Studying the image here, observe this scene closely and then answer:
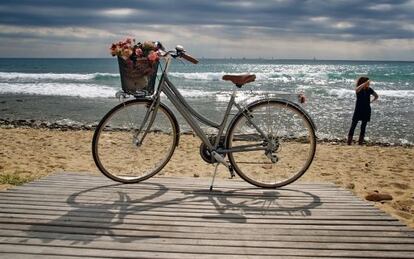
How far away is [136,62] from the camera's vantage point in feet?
13.0

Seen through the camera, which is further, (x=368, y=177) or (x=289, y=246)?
(x=368, y=177)

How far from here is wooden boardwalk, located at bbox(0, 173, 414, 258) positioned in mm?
2924

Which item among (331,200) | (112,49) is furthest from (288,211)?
(112,49)

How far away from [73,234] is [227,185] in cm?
196

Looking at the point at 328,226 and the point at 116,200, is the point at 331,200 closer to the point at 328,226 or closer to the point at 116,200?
the point at 328,226

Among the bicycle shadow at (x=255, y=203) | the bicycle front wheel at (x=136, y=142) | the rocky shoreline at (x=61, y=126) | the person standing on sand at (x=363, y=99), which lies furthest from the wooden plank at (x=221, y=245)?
the rocky shoreline at (x=61, y=126)

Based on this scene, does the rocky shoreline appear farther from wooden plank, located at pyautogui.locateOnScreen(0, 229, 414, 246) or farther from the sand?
wooden plank, located at pyautogui.locateOnScreen(0, 229, 414, 246)

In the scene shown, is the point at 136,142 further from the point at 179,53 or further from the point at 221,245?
the point at 221,245

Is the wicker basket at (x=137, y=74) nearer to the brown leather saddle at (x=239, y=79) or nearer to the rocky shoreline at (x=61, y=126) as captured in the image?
the brown leather saddle at (x=239, y=79)

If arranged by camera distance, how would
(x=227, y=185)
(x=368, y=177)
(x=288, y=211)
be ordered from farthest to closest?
(x=368, y=177)
(x=227, y=185)
(x=288, y=211)

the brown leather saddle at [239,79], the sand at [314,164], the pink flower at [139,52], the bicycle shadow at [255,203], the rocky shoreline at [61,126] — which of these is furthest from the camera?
the rocky shoreline at [61,126]

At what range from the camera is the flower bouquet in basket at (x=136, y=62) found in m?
3.96

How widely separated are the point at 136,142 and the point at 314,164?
16.3 feet

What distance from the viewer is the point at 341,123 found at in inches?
619
